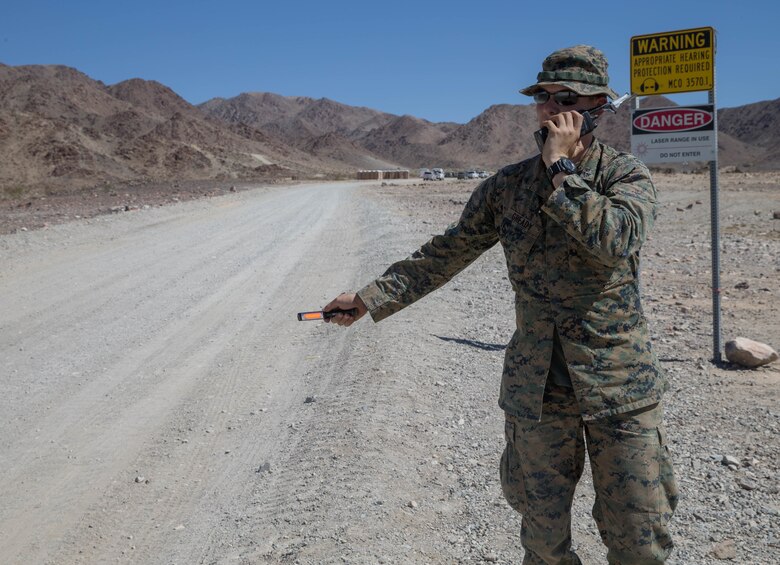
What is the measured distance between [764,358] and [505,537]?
4084 mm

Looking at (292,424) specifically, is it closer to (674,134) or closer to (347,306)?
(347,306)

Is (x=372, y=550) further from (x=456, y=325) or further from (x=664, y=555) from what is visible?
(x=456, y=325)

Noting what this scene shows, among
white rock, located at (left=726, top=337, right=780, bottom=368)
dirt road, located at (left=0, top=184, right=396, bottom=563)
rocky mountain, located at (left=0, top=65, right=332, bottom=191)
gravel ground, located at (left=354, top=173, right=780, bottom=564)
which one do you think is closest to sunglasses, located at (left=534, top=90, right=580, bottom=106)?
gravel ground, located at (left=354, top=173, right=780, bottom=564)

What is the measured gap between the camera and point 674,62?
259 inches

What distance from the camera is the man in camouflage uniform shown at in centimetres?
251

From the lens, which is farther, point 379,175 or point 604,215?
point 379,175

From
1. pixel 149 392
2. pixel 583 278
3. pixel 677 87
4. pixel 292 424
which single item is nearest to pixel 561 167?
pixel 583 278

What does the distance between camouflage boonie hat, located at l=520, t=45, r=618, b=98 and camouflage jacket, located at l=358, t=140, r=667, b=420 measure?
20cm

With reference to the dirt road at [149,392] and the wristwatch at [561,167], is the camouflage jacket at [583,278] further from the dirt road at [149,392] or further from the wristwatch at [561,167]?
the dirt road at [149,392]

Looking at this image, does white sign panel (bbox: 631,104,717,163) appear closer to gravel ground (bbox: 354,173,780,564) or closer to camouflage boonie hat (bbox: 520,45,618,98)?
gravel ground (bbox: 354,173,780,564)

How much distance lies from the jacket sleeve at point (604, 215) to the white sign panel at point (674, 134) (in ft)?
15.0

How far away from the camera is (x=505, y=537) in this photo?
3.79 metres

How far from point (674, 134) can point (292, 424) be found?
413cm

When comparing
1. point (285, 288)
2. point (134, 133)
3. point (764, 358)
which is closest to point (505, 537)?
point (764, 358)
